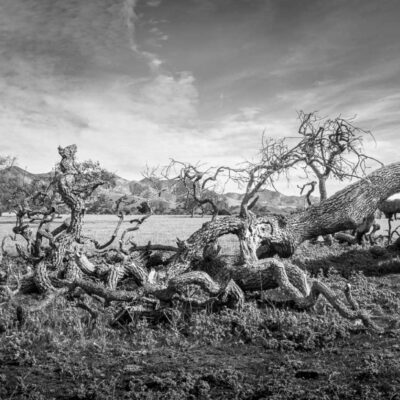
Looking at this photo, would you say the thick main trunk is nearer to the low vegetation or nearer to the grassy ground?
the low vegetation

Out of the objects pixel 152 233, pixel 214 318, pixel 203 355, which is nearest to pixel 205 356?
pixel 203 355

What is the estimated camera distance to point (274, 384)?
14.3 ft

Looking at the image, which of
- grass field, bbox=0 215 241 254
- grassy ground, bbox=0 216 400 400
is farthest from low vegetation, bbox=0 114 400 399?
grass field, bbox=0 215 241 254

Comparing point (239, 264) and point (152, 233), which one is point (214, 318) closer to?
point (239, 264)

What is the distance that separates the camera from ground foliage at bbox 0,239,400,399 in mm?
4309

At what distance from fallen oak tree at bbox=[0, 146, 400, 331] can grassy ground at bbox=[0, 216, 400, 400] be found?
0.38m

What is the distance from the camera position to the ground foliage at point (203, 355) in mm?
4309

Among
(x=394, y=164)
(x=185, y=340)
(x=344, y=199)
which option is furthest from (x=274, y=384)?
(x=394, y=164)

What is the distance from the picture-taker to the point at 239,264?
30.2 ft

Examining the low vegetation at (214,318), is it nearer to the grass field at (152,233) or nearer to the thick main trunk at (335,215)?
the thick main trunk at (335,215)

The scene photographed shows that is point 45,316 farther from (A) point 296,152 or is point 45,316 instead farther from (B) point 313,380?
(A) point 296,152

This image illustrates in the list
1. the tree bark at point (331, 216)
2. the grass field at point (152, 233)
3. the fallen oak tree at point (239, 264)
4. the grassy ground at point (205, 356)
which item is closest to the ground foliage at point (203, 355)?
the grassy ground at point (205, 356)

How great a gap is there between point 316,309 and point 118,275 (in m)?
4.42

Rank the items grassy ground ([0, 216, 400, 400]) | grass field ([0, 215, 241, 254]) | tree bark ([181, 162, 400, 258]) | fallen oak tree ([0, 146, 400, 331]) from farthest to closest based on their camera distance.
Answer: grass field ([0, 215, 241, 254]) → tree bark ([181, 162, 400, 258]) → fallen oak tree ([0, 146, 400, 331]) → grassy ground ([0, 216, 400, 400])
